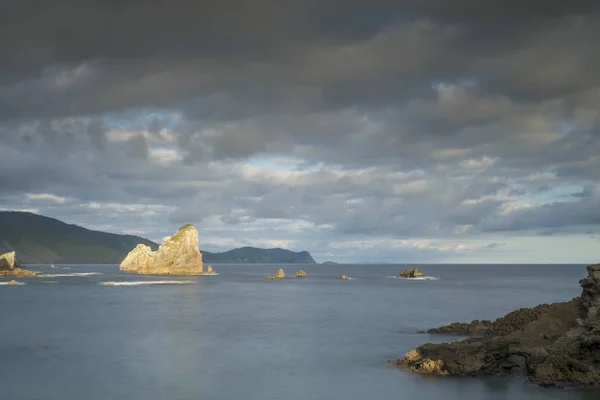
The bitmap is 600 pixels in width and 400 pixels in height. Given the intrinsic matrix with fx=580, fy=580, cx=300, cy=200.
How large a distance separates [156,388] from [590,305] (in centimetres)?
2965

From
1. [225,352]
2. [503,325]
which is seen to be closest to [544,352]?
[503,325]

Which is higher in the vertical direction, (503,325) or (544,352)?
(503,325)

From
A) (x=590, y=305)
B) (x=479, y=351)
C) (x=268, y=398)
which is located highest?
(x=590, y=305)

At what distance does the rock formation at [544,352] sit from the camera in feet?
110

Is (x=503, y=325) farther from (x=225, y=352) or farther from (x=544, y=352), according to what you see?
(x=225, y=352)

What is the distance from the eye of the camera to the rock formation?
3350 centimetres

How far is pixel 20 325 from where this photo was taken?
70.9 meters

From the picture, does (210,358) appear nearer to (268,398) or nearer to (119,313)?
(268,398)

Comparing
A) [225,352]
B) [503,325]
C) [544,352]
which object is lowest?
[225,352]

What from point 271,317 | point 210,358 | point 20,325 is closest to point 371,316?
point 271,317

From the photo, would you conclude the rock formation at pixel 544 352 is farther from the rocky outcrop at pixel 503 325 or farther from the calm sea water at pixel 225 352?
the rocky outcrop at pixel 503 325

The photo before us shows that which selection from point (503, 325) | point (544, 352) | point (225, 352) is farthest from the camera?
point (503, 325)

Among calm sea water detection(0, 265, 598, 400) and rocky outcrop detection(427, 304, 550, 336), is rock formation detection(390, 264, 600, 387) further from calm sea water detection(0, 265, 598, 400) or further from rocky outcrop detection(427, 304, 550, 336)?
rocky outcrop detection(427, 304, 550, 336)

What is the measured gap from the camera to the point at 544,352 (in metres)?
35.5
